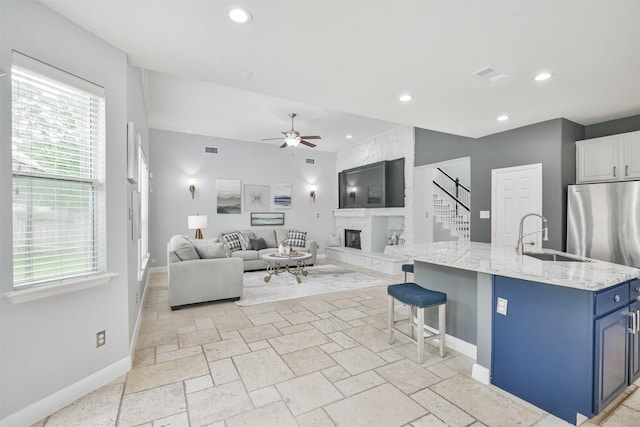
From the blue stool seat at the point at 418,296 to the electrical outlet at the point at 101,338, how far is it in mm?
2394

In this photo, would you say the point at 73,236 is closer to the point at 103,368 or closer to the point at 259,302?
the point at 103,368

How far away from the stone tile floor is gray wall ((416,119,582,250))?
8.14ft

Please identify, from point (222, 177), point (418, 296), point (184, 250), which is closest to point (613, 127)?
point (418, 296)

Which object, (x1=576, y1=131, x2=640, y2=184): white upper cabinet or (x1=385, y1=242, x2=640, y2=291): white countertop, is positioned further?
(x1=576, y1=131, x2=640, y2=184): white upper cabinet

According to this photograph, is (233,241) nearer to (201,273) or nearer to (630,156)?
(201,273)

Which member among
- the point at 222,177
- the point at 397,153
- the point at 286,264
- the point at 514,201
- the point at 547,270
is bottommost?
the point at 286,264

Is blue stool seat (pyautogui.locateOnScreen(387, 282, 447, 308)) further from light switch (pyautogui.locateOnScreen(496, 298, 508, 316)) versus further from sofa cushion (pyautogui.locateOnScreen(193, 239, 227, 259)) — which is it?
sofa cushion (pyautogui.locateOnScreen(193, 239, 227, 259))

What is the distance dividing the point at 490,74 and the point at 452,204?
5.03m

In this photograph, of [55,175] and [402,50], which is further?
[402,50]

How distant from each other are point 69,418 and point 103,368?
1.29 feet

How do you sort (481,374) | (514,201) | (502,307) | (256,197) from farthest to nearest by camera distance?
1. (256,197)
2. (514,201)
3. (481,374)
4. (502,307)

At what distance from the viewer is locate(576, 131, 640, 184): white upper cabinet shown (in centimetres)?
354

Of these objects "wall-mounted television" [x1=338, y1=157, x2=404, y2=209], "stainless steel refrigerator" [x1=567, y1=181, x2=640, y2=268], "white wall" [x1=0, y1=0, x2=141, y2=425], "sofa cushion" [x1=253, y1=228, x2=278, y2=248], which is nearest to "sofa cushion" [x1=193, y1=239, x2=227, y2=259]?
"white wall" [x1=0, y1=0, x2=141, y2=425]

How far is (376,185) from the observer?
6.78 metres
